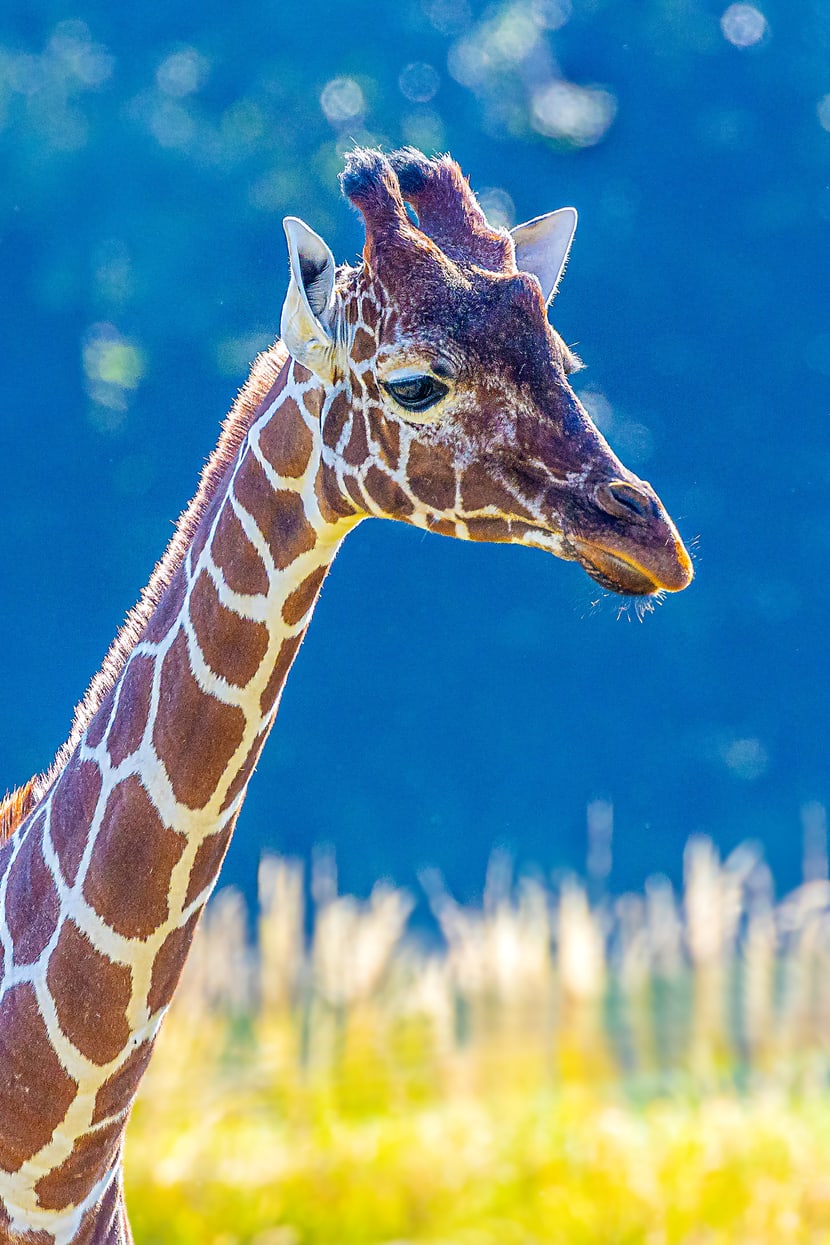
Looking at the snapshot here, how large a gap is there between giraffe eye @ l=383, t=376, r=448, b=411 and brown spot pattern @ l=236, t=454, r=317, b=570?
0.87 ft

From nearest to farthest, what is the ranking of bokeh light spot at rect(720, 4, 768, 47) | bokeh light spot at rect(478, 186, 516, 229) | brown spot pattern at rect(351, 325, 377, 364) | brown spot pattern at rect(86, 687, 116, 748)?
brown spot pattern at rect(351, 325, 377, 364), brown spot pattern at rect(86, 687, 116, 748), bokeh light spot at rect(478, 186, 516, 229), bokeh light spot at rect(720, 4, 768, 47)

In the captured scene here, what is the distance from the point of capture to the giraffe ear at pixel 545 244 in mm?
2916

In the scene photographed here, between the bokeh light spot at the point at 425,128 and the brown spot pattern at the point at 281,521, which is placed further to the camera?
the bokeh light spot at the point at 425,128

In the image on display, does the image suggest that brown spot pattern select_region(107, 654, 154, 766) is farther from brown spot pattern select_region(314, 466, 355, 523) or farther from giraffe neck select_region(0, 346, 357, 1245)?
brown spot pattern select_region(314, 466, 355, 523)

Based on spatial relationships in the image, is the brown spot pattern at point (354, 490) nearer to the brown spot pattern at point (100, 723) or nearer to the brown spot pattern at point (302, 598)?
the brown spot pattern at point (302, 598)

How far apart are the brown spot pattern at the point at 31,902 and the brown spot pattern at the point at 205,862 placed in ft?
0.85

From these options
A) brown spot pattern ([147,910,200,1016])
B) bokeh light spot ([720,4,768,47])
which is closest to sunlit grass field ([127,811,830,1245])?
brown spot pattern ([147,910,200,1016])

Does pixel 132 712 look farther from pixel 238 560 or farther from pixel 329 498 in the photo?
pixel 329 498

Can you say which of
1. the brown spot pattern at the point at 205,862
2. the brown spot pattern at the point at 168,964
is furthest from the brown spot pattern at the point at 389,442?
the brown spot pattern at the point at 168,964

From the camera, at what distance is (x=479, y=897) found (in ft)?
34.8

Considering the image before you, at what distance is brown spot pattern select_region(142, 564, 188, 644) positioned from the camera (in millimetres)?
2557

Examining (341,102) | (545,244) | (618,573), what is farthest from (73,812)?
(341,102)

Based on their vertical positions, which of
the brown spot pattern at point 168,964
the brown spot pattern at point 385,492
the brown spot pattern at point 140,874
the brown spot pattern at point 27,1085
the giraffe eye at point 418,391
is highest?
the giraffe eye at point 418,391

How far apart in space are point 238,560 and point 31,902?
761 mm
